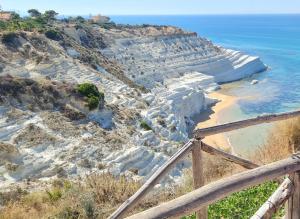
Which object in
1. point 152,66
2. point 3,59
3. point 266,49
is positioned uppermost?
point 3,59

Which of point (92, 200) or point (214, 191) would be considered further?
point (92, 200)

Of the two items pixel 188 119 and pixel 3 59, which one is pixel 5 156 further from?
pixel 188 119

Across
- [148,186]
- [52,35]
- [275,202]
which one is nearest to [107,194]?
[148,186]

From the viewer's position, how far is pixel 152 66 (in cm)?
4575

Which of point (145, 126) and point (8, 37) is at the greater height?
point (8, 37)

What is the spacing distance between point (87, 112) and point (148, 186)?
17.2m

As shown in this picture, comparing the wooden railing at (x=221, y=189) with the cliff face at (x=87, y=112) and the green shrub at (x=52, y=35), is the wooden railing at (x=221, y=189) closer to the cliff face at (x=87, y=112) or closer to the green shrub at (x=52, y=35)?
the cliff face at (x=87, y=112)

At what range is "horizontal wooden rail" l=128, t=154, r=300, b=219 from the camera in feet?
7.79

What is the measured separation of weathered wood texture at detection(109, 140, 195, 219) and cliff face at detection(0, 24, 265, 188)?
35.8 feet

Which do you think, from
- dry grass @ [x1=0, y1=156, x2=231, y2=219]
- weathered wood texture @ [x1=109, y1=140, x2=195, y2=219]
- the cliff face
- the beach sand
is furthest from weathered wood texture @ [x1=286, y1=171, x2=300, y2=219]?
the beach sand

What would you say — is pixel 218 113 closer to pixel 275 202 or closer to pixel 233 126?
pixel 233 126

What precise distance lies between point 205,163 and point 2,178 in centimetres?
796

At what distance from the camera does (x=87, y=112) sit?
21094 mm

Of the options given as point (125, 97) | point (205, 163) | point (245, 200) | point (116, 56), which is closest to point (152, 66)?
point (116, 56)
